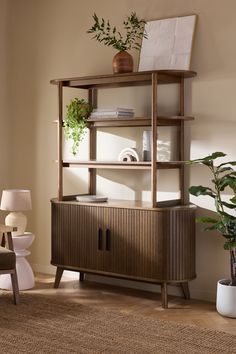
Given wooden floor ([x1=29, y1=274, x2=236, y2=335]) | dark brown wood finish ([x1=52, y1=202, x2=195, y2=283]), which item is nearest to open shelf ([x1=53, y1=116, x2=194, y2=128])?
dark brown wood finish ([x1=52, y1=202, x2=195, y2=283])

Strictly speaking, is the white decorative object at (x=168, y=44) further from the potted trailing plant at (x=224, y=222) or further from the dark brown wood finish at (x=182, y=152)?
the potted trailing plant at (x=224, y=222)

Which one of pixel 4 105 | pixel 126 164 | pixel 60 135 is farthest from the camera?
pixel 4 105

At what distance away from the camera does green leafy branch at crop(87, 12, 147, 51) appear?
16.8 ft

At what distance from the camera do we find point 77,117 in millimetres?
5227

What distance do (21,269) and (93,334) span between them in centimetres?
145

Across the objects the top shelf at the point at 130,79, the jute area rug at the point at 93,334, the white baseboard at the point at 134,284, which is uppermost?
Answer: the top shelf at the point at 130,79

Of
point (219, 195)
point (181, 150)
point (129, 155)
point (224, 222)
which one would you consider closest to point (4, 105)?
point (129, 155)

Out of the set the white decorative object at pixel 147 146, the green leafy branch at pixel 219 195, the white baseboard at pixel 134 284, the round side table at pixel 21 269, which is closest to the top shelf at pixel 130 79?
the white decorative object at pixel 147 146

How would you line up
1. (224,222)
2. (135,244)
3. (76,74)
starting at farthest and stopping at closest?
1. (76,74)
2. (135,244)
3. (224,222)

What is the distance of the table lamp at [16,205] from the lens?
17.5 ft

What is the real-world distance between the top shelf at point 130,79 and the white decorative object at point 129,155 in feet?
1.83

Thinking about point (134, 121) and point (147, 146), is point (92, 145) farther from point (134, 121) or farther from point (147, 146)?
point (147, 146)

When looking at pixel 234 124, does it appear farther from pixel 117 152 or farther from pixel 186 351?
pixel 186 351

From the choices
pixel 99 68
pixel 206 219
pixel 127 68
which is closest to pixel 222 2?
pixel 127 68
